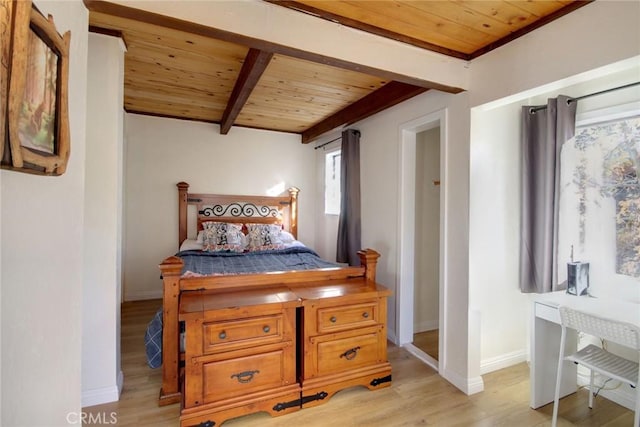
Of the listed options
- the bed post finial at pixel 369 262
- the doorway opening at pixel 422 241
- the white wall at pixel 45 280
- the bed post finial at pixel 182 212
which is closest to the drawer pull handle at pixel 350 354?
the bed post finial at pixel 369 262

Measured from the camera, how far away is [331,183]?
4.39 m

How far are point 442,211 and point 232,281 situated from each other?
5.50 ft

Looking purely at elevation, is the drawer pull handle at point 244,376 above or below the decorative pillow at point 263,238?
below

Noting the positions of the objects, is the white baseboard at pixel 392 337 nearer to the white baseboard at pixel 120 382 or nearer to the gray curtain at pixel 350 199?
the gray curtain at pixel 350 199

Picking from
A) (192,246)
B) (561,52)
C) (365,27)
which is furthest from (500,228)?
(192,246)

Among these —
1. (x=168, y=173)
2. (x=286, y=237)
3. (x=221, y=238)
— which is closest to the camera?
(x=221, y=238)

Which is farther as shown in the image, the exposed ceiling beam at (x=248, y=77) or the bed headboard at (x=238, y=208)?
the bed headboard at (x=238, y=208)

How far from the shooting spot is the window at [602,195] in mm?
1960

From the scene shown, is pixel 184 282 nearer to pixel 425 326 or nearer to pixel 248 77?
pixel 248 77

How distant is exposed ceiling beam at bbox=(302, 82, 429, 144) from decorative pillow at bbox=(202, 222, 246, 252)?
1.77 meters

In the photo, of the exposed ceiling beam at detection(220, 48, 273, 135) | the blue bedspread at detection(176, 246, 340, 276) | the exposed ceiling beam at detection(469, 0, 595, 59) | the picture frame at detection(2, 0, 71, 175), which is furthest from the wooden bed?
the exposed ceiling beam at detection(469, 0, 595, 59)

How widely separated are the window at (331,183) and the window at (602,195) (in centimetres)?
261

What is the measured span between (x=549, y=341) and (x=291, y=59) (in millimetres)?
2692

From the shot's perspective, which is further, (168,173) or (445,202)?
(168,173)
